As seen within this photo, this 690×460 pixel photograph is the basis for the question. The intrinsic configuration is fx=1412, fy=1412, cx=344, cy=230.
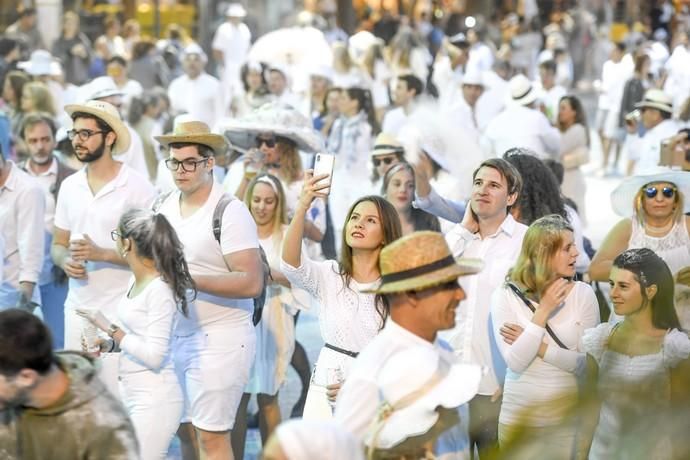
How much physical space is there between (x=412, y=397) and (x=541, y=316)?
81.9 inches

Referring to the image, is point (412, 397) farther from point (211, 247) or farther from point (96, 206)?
point (96, 206)

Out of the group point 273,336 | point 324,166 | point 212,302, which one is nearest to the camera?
point 324,166

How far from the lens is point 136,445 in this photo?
432cm

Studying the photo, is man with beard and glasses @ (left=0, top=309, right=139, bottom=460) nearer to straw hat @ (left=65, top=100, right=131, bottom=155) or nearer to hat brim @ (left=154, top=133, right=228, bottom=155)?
hat brim @ (left=154, top=133, right=228, bottom=155)

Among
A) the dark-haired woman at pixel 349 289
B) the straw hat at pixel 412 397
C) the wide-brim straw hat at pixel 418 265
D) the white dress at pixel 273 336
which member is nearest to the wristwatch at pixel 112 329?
the dark-haired woman at pixel 349 289

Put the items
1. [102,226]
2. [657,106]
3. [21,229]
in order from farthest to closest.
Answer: [657,106] < [21,229] < [102,226]

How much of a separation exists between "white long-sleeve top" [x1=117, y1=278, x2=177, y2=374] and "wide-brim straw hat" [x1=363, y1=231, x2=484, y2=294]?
1.70 metres

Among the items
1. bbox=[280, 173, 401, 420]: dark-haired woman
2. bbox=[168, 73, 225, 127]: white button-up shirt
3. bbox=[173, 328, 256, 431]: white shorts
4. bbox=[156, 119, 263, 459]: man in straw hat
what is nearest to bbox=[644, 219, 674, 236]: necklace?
bbox=[280, 173, 401, 420]: dark-haired woman

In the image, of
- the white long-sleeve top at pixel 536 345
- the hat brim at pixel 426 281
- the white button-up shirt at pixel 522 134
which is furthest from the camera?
the white button-up shirt at pixel 522 134

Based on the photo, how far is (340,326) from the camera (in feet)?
20.1

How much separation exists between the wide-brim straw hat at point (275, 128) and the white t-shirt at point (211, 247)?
2.75 meters

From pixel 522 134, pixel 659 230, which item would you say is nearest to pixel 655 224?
pixel 659 230

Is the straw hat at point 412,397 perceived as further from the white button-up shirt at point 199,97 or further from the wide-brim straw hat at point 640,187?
the white button-up shirt at point 199,97

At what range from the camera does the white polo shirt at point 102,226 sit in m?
7.41
